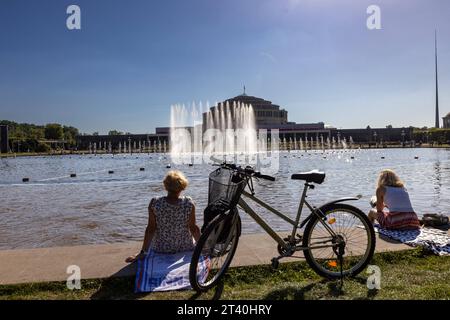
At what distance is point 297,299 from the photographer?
4246 millimetres

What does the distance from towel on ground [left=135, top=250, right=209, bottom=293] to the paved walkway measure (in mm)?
212

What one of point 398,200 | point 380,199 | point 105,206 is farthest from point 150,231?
point 105,206

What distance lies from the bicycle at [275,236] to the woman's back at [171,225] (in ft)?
1.94

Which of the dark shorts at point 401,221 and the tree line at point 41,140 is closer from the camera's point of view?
the dark shorts at point 401,221

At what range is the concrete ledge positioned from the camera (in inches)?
194

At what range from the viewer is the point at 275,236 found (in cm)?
504

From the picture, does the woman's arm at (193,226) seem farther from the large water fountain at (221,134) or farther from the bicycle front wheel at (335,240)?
the large water fountain at (221,134)

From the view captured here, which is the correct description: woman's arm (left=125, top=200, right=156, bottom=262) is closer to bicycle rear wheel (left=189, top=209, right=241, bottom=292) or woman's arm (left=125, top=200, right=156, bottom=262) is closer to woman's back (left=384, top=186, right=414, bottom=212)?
bicycle rear wheel (left=189, top=209, right=241, bottom=292)

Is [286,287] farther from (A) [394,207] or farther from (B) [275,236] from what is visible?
(A) [394,207]

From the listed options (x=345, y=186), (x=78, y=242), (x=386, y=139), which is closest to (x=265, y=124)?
(x=386, y=139)

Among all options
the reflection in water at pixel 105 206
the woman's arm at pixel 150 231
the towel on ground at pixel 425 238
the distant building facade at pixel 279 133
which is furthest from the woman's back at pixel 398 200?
the distant building facade at pixel 279 133

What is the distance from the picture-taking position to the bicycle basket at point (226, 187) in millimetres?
4605

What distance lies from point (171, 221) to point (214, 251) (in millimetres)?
881

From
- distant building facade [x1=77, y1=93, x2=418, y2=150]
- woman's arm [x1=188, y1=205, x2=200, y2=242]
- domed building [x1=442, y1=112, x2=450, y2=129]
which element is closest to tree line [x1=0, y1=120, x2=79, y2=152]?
distant building facade [x1=77, y1=93, x2=418, y2=150]
